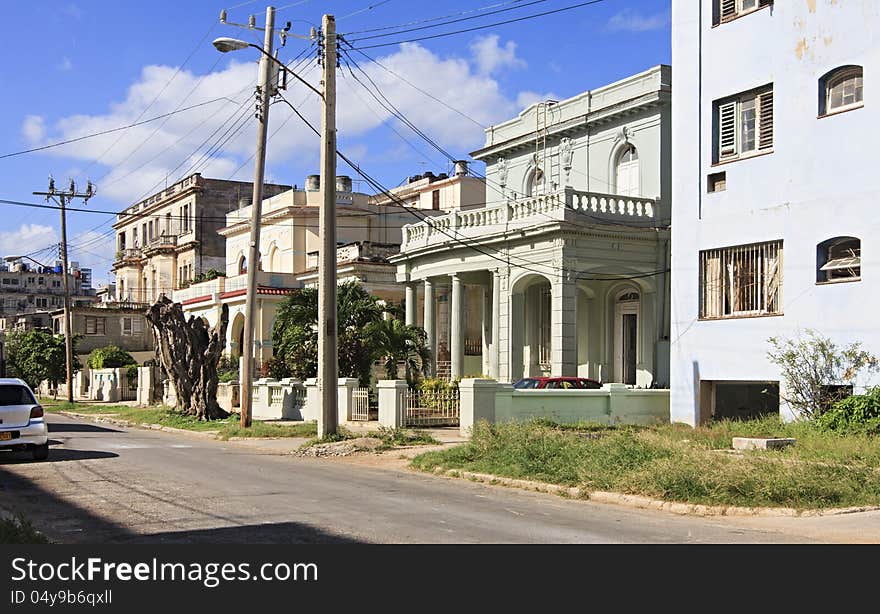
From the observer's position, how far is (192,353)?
113 feet

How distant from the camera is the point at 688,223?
2491 cm

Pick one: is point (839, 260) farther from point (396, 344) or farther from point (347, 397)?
point (347, 397)

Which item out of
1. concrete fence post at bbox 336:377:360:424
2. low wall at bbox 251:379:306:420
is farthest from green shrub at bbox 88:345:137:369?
concrete fence post at bbox 336:377:360:424

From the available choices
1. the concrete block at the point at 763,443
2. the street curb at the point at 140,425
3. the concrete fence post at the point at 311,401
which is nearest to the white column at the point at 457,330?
the concrete fence post at the point at 311,401

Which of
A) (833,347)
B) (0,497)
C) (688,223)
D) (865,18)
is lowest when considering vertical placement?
(0,497)

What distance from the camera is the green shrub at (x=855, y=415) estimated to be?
755 inches

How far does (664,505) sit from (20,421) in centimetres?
1193

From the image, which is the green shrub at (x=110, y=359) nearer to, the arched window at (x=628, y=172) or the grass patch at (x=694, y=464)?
the arched window at (x=628, y=172)

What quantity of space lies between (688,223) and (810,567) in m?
17.3

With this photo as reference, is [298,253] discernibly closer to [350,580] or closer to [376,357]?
[376,357]

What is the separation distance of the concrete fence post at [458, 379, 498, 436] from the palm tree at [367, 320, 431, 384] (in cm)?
620

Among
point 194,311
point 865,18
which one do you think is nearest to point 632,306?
point 865,18

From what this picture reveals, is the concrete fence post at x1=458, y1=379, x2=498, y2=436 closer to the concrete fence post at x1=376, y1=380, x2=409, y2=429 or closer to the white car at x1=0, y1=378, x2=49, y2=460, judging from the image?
the concrete fence post at x1=376, y1=380, x2=409, y2=429

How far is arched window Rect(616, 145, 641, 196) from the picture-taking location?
32.7 m
